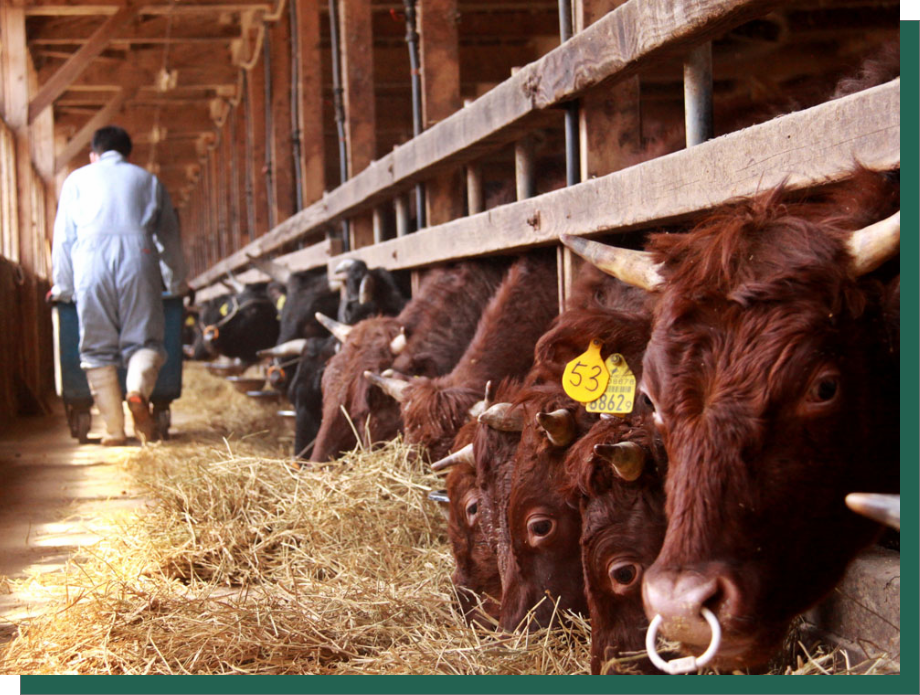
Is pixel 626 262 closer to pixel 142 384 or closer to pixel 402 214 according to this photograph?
pixel 402 214

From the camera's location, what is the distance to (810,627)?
209 centimetres

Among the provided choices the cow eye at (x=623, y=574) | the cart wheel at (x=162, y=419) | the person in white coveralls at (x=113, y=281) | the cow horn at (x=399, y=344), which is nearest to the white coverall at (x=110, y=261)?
the person in white coveralls at (x=113, y=281)

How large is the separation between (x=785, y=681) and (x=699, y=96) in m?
1.55

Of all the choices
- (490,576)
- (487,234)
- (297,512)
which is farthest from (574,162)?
(297,512)

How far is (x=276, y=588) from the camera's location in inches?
120

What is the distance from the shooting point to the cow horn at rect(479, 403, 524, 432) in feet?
9.09

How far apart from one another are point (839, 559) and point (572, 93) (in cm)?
191

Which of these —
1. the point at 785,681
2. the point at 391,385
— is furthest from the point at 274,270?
the point at 785,681

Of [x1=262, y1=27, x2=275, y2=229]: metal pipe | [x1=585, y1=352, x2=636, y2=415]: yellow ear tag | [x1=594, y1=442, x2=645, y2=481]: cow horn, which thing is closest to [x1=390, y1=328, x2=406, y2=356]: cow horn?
[x1=585, y1=352, x2=636, y2=415]: yellow ear tag

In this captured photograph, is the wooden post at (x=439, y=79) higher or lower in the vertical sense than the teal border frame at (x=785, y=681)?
higher

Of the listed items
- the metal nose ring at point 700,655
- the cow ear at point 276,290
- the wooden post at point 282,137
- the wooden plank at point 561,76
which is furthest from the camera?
the wooden post at point 282,137

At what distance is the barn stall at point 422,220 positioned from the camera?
2279 mm

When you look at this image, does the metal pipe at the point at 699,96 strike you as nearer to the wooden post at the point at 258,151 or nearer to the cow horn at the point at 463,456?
the cow horn at the point at 463,456

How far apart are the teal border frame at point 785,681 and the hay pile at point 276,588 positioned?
0.13 m
